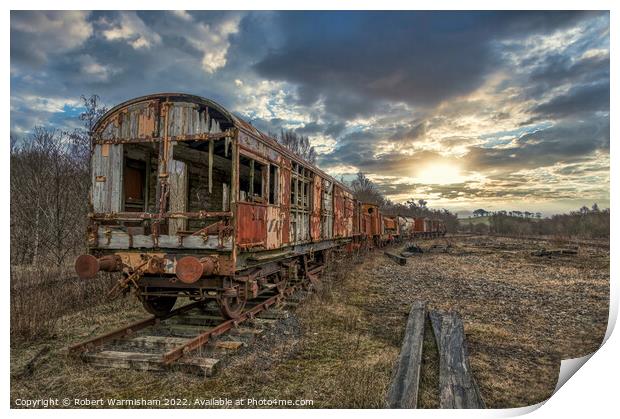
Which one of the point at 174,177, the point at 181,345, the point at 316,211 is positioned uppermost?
the point at 174,177

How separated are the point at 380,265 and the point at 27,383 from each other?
15233 millimetres

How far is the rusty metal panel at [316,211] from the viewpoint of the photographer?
10.6 meters

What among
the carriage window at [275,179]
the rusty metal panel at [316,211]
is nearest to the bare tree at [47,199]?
the carriage window at [275,179]

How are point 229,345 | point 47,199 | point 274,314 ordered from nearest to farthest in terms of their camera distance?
point 229,345
point 274,314
point 47,199

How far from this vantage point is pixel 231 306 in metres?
6.80

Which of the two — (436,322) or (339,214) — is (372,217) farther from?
(436,322)

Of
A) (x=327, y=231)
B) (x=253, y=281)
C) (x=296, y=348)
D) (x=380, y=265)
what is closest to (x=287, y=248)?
(x=253, y=281)

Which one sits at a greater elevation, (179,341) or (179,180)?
(179,180)

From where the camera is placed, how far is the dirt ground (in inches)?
179

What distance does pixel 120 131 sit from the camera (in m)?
6.44

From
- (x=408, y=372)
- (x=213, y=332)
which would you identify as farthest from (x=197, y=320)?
(x=408, y=372)

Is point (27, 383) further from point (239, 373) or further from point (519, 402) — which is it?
point (519, 402)

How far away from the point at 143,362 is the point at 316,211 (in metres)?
6.69

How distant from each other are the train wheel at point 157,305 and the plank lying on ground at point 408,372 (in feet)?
14.4
